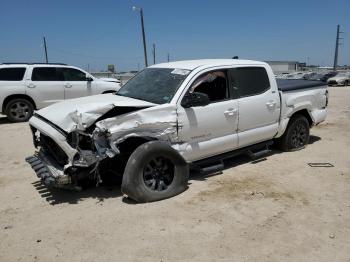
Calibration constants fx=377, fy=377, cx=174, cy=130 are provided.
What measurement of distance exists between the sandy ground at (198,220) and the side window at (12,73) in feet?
20.3

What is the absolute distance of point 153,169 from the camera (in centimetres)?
492

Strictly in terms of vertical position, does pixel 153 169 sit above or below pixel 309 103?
below

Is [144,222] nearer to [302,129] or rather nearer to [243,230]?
[243,230]

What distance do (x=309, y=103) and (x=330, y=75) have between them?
91.5ft

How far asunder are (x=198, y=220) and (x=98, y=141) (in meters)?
1.54

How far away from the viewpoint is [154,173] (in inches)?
195

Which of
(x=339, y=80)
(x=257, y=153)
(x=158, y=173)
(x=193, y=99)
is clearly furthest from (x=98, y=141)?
(x=339, y=80)

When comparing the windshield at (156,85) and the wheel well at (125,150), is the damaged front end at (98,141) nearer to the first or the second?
the wheel well at (125,150)

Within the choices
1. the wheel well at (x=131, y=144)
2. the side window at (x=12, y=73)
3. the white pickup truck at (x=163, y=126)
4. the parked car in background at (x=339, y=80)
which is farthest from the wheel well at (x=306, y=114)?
the parked car in background at (x=339, y=80)

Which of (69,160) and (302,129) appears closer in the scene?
(69,160)

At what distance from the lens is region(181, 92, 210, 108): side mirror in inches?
206

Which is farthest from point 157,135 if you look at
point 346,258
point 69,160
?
point 346,258

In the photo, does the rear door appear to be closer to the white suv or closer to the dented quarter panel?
the white suv

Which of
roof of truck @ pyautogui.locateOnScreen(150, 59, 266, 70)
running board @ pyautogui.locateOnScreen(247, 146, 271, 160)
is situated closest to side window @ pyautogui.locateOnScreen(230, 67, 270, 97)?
roof of truck @ pyautogui.locateOnScreen(150, 59, 266, 70)
